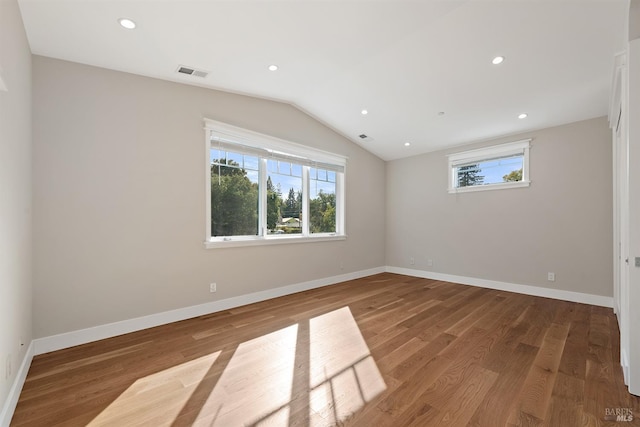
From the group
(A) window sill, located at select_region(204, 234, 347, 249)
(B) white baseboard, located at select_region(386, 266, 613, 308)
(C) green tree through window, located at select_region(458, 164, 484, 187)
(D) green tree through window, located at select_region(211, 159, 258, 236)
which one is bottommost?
(B) white baseboard, located at select_region(386, 266, 613, 308)

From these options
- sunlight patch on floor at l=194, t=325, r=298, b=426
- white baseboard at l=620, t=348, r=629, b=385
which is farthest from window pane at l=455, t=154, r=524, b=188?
sunlight patch on floor at l=194, t=325, r=298, b=426

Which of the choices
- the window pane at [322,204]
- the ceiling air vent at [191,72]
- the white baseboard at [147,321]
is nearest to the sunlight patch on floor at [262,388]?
the white baseboard at [147,321]

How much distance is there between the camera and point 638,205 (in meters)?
1.99

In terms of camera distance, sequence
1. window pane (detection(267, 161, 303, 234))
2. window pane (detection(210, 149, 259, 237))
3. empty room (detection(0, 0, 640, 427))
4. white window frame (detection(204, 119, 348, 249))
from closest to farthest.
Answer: empty room (detection(0, 0, 640, 427))
white window frame (detection(204, 119, 348, 249))
window pane (detection(210, 149, 259, 237))
window pane (detection(267, 161, 303, 234))

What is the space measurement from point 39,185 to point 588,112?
6.55 meters

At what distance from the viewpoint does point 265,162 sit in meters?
4.32

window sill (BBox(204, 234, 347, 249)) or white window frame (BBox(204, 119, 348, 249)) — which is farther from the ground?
white window frame (BBox(204, 119, 348, 249))

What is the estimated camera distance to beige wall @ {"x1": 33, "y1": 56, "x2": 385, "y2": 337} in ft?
8.68

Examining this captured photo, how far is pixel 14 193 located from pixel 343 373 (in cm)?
271

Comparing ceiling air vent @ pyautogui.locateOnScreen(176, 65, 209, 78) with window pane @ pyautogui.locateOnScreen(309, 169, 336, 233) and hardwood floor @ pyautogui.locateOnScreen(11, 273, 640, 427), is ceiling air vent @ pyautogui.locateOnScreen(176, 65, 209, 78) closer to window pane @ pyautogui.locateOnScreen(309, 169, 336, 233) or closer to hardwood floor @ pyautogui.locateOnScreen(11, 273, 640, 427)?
window pane @ pyautogui.locateOnScreen(309, 169, 336, 233)

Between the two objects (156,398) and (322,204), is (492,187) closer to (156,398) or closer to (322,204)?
(322,204)

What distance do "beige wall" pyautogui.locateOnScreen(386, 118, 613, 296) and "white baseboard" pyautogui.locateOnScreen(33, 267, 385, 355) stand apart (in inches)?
115

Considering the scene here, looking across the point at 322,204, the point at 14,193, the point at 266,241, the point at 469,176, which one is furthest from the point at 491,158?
the point at 14,193

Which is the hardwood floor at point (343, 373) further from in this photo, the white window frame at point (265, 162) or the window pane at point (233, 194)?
the window pane at point (233, 194)
